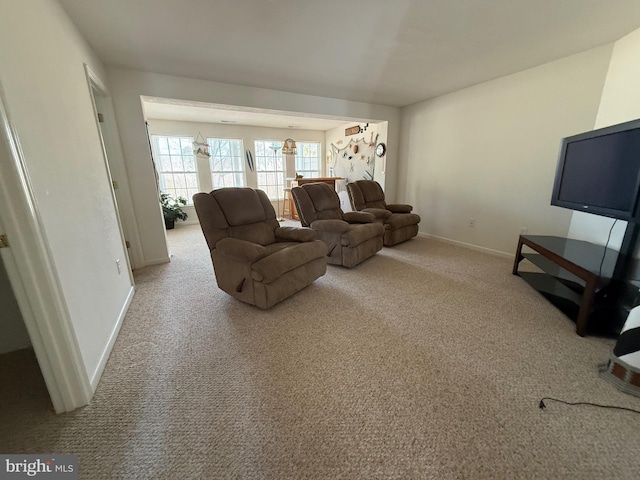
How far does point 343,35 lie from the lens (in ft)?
7.01

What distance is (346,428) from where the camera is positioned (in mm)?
1132

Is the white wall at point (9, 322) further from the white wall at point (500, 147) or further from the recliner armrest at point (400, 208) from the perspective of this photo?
the white wall at point (500, 147)

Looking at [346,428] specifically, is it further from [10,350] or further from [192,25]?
[192,25]

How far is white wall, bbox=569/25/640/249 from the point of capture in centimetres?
213

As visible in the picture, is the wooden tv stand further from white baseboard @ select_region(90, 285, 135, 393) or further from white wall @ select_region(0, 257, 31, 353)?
white wall @ select_region(0, 257, 31, 353)

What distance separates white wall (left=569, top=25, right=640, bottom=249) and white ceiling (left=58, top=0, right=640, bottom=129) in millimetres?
148

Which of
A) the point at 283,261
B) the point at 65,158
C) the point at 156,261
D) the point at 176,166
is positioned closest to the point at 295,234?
the point at 283,261

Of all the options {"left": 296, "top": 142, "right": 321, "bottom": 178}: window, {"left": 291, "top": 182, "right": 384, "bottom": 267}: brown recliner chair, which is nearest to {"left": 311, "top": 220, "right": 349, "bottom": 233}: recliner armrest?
{"left": 291, "top": 182, "right": 384, "bottom": 267}: brown recliner chair

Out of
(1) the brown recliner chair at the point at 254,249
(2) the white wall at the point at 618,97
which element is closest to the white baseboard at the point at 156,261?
(1) the brown recliner chair at the point at 254,249

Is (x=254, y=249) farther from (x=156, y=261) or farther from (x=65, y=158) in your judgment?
(x=156, y=261)

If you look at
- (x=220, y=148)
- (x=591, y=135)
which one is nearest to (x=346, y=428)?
(x=591, y=135)

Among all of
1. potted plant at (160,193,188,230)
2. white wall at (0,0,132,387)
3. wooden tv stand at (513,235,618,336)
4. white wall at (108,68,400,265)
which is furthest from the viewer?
potted plant at (160,193,188,230)

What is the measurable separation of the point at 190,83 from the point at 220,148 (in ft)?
11.1

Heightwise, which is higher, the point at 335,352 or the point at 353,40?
the point at 353,40
